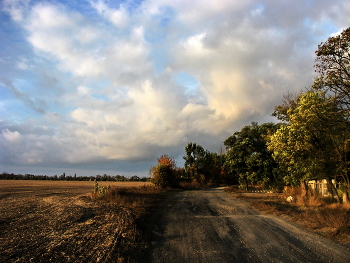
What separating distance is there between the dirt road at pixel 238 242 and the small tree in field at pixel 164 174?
21.7 metres

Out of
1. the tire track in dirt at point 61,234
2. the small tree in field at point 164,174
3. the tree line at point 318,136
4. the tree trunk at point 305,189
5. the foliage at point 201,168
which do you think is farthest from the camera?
the foliage at point 201,168

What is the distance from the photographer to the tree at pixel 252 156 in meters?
28.9

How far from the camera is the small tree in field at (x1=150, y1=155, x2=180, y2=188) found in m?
34.4

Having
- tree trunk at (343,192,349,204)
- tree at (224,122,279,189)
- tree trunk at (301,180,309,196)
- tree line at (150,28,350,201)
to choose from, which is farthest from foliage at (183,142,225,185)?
tree trunk at (343,192,349,204)

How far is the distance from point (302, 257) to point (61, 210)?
1113 cm

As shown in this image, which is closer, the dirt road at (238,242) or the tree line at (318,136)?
the dirt road at (238,242)

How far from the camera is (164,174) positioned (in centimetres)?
3481

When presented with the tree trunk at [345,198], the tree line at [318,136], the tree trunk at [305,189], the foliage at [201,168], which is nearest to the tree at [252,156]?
the tree line at [318,136]

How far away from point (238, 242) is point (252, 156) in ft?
73.1

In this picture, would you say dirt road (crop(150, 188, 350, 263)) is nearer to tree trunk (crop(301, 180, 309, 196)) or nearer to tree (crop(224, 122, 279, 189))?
tree trunk (crop(301, 180, 309, 196))

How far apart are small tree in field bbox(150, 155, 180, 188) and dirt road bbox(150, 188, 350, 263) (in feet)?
71.1

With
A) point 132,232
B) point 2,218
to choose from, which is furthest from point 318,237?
point 2,218

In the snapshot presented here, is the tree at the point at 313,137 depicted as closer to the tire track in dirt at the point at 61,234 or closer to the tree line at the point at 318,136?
the tree line at the point at 318,136

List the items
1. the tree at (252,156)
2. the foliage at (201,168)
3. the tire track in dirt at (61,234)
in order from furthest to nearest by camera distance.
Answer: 1. the foliage at (201,168)
2. the tree at (252,156)
3. the tire track in dirt at (61,234)
